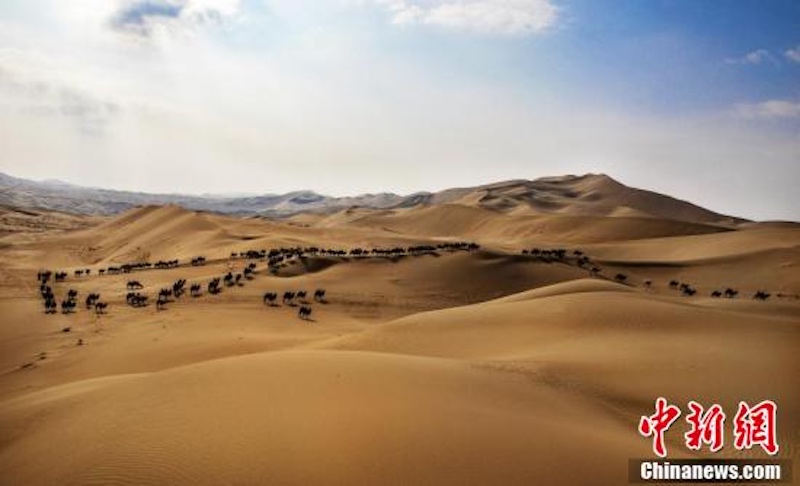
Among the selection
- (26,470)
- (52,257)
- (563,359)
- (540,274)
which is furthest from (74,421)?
(52,257)

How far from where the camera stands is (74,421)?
7.16 meters

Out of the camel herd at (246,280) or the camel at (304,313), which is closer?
the camel at (304,313)

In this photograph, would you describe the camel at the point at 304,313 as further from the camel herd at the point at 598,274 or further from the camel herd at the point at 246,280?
the camel herd at the point at 598,274

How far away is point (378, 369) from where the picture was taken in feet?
27.2

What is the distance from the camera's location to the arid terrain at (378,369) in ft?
18.9

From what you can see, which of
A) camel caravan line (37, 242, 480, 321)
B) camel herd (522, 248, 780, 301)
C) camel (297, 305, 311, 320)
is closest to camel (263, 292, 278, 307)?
camel caravan line (37, 242, 480, 321)

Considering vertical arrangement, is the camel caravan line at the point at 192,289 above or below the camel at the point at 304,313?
above

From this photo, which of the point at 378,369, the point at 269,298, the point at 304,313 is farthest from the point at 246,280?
the point at 378,369

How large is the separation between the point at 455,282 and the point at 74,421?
65.4 feet

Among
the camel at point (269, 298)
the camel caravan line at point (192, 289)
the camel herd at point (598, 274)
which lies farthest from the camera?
the camel herd at point (598, 274)

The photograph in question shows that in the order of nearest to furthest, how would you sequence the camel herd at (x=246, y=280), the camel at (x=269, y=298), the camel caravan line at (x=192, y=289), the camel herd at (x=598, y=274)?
1. the camel caravan line at (x=192, y=289)
2. the camel herd at (x=246, y=280)
3. the camel at (x=269, y=298)
4. the camel herd at (x=598, y=274)

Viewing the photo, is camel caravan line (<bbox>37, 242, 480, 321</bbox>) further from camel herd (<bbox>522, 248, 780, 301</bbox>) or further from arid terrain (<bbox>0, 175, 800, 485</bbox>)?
camel herd (<bbox>522, 248, 780, 301</bbox>)

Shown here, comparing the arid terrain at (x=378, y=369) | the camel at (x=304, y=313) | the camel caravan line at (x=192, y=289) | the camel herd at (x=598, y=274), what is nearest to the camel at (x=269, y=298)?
the camel caravan line at (x=192, y=289)

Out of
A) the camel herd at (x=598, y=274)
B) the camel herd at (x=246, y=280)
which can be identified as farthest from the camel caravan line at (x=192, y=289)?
the camel herd at (x=598, y=274)
